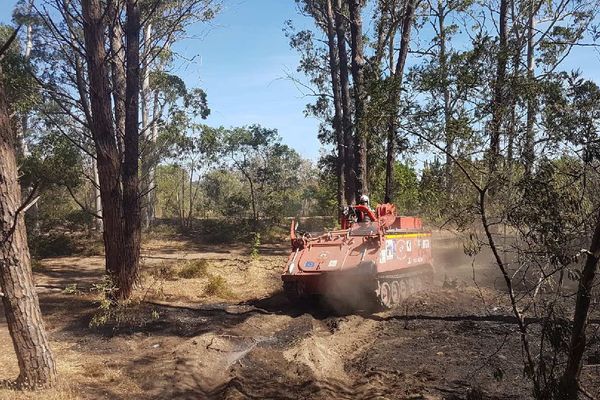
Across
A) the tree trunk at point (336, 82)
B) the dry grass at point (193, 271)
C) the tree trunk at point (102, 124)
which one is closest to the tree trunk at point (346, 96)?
the tree trunk at point (336, 82)

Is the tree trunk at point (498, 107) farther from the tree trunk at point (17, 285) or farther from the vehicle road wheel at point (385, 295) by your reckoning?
the vehicle road wheel at point (385, 295)

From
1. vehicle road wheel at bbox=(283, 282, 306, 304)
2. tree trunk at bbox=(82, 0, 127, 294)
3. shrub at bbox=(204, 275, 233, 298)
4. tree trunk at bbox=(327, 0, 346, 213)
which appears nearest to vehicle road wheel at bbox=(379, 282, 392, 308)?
vehicle road wheel at bbox=(283, 282, 306, 304)

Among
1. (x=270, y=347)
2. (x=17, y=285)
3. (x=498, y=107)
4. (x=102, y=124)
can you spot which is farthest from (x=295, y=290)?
(x=498, y=107)

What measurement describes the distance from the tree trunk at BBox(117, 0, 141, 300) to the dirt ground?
41.4 inches

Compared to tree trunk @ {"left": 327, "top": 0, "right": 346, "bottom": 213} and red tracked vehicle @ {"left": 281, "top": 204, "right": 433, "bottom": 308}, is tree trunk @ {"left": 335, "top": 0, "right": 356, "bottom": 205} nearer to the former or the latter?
tree trunk @ {"left": 327, "top": 0, "right": 346, "bottom": 213}

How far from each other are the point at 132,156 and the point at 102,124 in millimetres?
1491

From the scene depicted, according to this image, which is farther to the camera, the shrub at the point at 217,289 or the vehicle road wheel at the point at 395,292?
the shrub at the point at 217,289

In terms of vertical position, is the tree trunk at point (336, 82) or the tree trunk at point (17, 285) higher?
the tree trunk at point (336, 82)

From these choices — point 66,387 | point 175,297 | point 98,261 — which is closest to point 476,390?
point 66,387

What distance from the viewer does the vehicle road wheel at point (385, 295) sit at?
431 inches

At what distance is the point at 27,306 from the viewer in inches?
227

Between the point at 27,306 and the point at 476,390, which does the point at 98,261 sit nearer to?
the point at 27,306

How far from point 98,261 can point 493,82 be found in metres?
17.7

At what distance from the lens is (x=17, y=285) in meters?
5.71
